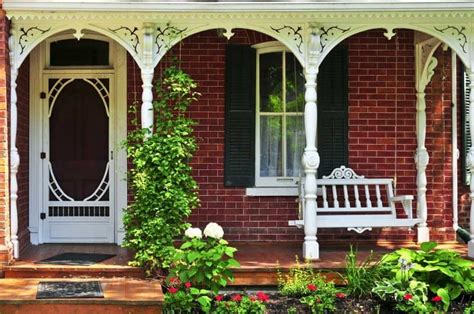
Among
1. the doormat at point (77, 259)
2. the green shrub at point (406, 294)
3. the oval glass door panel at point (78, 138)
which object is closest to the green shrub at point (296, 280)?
the green shrub at point (406, 294)

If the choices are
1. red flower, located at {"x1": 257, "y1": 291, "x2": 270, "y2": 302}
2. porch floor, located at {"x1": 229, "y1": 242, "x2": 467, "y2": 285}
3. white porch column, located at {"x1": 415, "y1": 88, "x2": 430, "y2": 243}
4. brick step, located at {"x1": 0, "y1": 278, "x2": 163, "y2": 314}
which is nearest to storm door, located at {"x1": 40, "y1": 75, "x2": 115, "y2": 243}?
porch floor, located at {"x1": 229, "y1": 242, "x2": 467, "y2": 285}

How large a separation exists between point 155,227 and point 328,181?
2.61 metres

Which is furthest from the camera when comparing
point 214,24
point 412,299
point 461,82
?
point 461,82

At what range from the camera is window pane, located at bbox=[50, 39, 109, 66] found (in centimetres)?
946

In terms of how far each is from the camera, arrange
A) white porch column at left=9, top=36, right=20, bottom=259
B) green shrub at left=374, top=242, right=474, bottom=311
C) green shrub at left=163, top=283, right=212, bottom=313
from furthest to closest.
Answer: white porch column at left=9, top=36, right=20, bottom=259 < green shrub at left=374, top=242, right=474, bottom=311 < green shrub at left=163, top=283, right=212, bottom=313

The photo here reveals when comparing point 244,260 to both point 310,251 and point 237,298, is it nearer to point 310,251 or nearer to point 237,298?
point 310,251

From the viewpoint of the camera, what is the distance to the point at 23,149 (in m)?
8.95

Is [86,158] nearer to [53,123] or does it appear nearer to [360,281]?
[53,123]

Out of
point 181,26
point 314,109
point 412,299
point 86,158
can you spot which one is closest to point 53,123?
point 86,158

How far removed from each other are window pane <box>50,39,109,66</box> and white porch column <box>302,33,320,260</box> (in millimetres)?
3066

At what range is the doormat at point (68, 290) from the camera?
265 inches

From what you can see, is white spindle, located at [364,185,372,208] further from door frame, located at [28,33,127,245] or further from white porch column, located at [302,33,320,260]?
door frame, located at [28,33,127,245]

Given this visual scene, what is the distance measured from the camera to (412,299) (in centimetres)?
693

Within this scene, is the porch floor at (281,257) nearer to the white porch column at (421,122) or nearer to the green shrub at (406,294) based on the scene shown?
the white porch column at (421,122)
